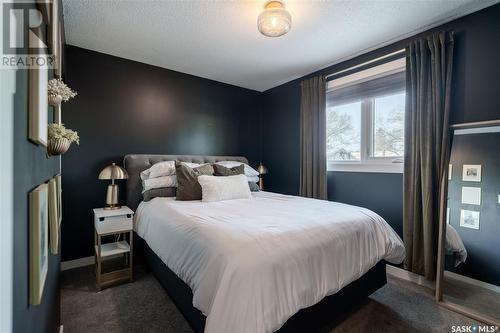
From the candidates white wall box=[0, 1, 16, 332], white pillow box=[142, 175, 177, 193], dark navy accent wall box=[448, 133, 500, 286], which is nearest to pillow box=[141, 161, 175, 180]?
white pillow box=[142, 175, 177, 193]

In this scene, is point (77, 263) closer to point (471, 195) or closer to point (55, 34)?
point (55, 34)

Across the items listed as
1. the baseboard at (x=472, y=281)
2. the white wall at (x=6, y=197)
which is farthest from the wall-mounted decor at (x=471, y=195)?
the white wall at (x=6, y=197)

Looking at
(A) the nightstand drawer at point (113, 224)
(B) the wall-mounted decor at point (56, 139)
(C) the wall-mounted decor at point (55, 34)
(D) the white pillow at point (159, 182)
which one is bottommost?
(A) the nightstand drawer at point (113, 224)

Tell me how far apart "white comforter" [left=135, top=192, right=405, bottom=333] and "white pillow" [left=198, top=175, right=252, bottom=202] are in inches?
13.4

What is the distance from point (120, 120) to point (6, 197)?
282cm

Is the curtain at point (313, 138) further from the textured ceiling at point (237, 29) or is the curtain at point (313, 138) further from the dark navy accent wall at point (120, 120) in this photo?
the dark navy accent wall at point (120, 120)

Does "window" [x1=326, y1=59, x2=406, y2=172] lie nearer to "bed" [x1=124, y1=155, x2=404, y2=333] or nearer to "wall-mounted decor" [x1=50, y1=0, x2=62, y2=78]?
"bed" [x1=124, y1=155, x2=404, y2=333]

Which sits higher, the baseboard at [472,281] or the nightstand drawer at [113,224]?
the nightstand drawer at [113,224]

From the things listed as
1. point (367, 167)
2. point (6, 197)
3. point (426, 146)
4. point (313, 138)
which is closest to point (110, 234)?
point (6, 197)

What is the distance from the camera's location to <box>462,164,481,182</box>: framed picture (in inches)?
77.8

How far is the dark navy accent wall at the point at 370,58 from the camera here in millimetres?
1995

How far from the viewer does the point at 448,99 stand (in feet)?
6.96

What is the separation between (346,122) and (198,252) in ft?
8.63

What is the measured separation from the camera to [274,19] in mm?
1823
